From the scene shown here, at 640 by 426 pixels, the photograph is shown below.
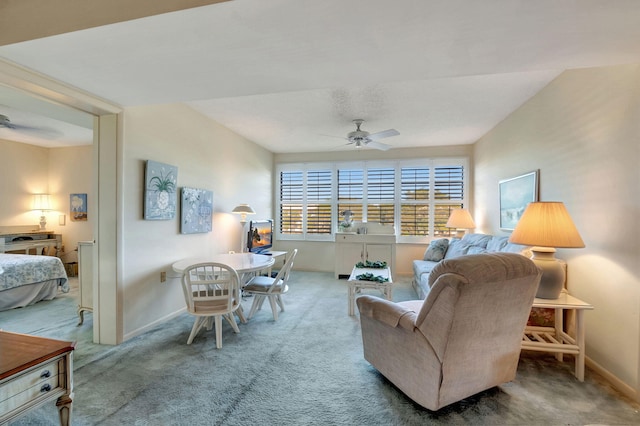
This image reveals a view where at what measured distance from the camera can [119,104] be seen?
2.62 meters

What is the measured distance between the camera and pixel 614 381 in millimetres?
2035

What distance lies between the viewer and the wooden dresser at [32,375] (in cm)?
114

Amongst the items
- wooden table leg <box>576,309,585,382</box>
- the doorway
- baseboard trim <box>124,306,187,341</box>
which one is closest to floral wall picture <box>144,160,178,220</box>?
the doorway

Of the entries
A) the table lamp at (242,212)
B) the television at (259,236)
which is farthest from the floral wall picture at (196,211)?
the television at (259,236)

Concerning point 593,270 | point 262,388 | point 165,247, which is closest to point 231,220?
point 165,247

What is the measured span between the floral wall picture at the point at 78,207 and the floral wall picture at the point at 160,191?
3.48 m

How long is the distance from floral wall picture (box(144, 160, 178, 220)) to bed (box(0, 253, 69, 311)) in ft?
7.48

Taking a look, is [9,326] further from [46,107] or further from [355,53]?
[355,53]

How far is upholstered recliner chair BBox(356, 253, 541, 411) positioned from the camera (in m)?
1.55

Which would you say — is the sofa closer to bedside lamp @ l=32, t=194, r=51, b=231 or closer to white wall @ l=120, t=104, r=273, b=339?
white wall @ l=120, t=104, r=273, b=339

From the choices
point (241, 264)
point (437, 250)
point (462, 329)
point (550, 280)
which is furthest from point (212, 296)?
point (437, 250)

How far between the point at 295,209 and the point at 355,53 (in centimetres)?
479

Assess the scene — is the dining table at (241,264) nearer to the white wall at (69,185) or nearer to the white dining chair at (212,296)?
the white dining chair at (212,296)

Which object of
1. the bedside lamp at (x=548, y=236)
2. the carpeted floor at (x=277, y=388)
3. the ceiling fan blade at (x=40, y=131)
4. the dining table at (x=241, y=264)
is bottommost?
the carpeted floor at (x=277, y=388)
